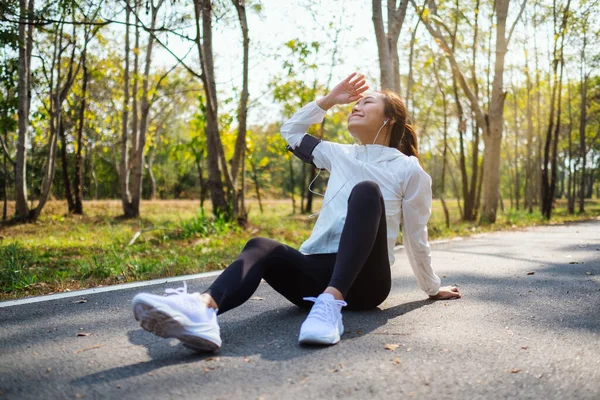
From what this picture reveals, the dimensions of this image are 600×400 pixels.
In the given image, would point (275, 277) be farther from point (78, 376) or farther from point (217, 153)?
point (217, 153)

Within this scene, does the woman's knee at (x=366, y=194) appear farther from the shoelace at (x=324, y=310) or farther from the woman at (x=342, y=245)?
the shoelace at (x=324, y=310)

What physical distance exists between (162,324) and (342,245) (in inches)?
33.9

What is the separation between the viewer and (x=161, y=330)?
6.53ft

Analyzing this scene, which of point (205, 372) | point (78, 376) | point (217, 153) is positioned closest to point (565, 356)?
point (205, 372)

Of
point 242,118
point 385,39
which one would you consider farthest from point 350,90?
point 242,118

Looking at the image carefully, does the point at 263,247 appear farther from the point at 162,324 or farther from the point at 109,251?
the point at 109,251

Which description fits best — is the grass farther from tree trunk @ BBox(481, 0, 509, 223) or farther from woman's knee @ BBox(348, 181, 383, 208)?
woman's knee @ BBox(348, 181, 383, 208)

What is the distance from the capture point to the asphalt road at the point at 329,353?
179 centimetres

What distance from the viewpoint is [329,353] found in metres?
2.15

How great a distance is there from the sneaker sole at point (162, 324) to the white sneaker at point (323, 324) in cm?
40

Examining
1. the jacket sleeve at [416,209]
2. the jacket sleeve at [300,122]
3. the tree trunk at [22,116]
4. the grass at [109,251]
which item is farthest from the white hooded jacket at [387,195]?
the tree trunk at [22,116]

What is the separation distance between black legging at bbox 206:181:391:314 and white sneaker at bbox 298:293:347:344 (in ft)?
0.33

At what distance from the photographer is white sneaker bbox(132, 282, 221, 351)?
194cm

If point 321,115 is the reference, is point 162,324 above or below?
below
